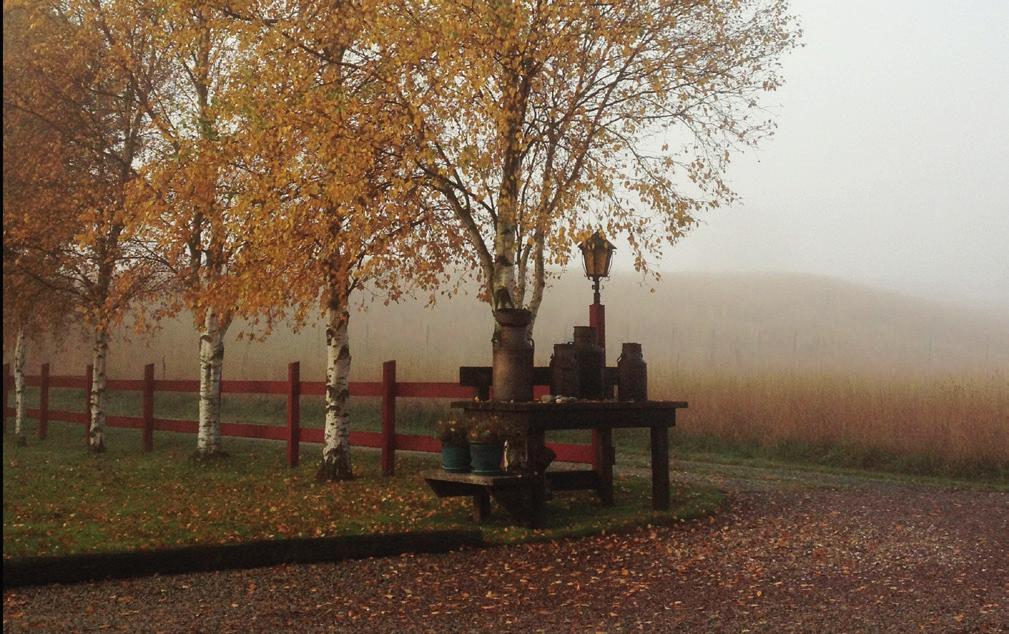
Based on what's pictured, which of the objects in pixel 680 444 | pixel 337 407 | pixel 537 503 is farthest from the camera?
pixel 680 444

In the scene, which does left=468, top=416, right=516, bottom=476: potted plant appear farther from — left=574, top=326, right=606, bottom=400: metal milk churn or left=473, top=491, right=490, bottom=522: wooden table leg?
left=574, top=326, right=606, bottom=400: metal milk churn

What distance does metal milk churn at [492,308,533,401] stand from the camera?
33.7 feet

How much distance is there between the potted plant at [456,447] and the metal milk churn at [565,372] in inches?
45.8

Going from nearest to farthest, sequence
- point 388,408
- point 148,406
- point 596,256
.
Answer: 1. point 596,256
2. point 388,408
3. point 148,406

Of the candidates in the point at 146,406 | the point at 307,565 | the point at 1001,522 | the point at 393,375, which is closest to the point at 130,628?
the point at 307,565

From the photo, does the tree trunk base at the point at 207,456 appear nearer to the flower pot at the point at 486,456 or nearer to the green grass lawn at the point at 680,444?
the green grass lawn at the point at 680,444

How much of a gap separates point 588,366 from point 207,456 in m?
8.45

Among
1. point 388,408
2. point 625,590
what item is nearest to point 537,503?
point 625,590

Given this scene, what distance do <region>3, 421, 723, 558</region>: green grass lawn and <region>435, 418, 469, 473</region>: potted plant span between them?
57 centimetres

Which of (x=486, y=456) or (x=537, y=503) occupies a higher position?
(x=486, y=456)

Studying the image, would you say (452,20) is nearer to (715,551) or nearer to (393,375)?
(393,375)

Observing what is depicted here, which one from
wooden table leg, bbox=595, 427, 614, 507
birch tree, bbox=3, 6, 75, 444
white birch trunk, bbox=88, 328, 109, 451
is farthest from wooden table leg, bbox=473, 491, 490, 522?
white birch trunk, bbox=88, 328, 109, 451

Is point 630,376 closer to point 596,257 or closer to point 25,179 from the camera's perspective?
point 596,257

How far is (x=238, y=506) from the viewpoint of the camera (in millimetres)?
11781
